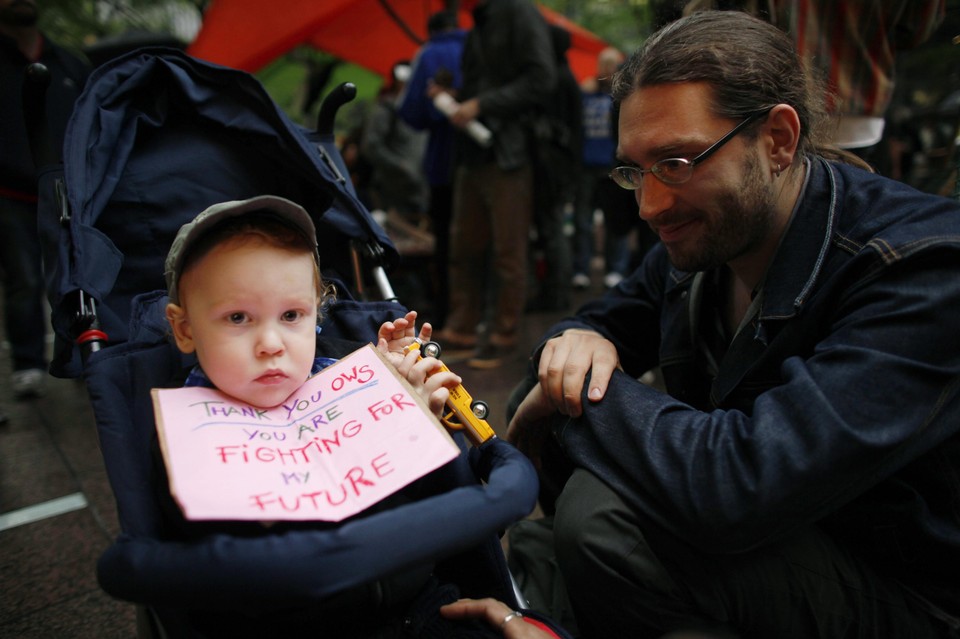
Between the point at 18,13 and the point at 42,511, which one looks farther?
the point at 18,13

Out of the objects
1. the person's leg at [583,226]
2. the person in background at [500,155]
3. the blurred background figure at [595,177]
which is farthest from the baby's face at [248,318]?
the person's leg at [583,226]

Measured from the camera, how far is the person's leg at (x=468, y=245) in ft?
13.2

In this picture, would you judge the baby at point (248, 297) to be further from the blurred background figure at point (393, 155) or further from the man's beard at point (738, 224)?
the blurred background figure at point (393, 155)

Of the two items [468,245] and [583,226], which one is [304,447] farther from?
[583,226]

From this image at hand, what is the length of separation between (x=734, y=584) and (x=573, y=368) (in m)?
0.53

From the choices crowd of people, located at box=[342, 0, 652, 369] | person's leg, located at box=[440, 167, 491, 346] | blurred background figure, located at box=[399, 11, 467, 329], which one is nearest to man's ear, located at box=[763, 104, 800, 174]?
crowd of people, located at box=[342, 0, 652, 369]

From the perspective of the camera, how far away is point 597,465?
1.38 meters

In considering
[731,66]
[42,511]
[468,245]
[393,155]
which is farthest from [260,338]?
[393,155]

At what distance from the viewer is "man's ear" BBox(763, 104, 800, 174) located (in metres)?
1.39

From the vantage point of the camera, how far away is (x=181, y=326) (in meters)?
1.29

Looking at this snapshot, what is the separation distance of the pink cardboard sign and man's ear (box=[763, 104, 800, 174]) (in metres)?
0.91

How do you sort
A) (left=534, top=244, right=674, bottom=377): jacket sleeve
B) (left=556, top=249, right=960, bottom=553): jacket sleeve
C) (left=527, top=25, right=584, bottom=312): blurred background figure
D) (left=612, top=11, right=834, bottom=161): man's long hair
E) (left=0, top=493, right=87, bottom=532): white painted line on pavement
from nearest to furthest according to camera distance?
(left=556, top=249, right=960, bottom=553): jacket sleeve
(left=612, top=11, right=834, bottom=161): man's long hair
(left=534, top=244, right=674, bottom=377): jacket sleeve
(left=0, top=493, right=87, bottom=532): white painted line on pavement
(left=527, top=25, right=584, bottom=312): blurred background figure

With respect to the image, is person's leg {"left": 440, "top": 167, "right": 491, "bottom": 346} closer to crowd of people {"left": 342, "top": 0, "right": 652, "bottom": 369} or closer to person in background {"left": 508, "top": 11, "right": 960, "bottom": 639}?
crowd of people {"left": 342, "top": 0, "right": 652, "bottom": 369}

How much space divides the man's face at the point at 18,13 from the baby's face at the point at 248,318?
10.9ft
